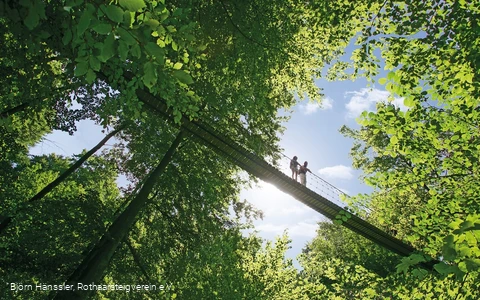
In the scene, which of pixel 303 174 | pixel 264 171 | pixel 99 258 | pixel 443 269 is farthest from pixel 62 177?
pixel 443 269

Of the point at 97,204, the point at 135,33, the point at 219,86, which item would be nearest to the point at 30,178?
the point at 97,204

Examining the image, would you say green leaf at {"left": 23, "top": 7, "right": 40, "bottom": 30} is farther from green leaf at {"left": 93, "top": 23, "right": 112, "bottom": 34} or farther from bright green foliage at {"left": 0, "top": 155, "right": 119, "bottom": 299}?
bright green foliage at {"left": 0, "top": 155, "right": 119, "bottom": 299}

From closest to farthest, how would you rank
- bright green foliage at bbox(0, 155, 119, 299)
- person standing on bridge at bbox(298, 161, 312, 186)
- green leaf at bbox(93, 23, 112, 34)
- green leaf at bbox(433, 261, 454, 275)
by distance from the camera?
green leaf at bbox(93, 23, 112, 34) → green leaf at bbox(433, 261, 454, 275) → bright green foliage at bbox(0, 155, 119, 299) → person standing on bridge at bbox(298, 161, 312, 186)

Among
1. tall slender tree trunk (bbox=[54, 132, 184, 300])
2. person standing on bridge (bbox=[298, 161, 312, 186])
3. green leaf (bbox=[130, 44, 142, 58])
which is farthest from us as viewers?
person standing on bridge (bbox=[298, 161, 312, 186])

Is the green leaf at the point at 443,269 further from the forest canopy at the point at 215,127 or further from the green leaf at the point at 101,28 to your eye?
the green leaf at the point at 101,28

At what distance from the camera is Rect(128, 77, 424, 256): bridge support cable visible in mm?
6289

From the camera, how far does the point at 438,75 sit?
469cm

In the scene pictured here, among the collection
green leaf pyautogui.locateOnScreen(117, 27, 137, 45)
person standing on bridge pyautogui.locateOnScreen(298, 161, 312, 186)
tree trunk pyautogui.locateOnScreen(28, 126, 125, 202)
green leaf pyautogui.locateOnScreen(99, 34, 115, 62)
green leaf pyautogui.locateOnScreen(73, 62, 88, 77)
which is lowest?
green leaf pyautogui.locateOnScreen(99, 34, 115, 62)

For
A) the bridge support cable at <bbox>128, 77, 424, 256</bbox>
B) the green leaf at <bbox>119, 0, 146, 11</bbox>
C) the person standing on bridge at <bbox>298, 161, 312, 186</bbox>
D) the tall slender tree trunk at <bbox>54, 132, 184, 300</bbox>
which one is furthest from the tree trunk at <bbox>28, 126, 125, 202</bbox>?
the green leaf at <bbox>119, 0, 146, 11</bbox>

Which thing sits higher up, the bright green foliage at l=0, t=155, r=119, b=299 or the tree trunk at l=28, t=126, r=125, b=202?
the tree trunk at l=28, t=126, r=125, b=202

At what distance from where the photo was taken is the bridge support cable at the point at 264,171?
6.29 metres

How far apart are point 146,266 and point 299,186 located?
15.3ft

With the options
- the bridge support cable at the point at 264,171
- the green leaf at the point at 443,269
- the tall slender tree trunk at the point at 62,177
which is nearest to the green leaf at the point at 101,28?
the green leaf at the point at 443,269

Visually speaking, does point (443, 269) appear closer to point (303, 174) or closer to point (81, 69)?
point (81, 69)
